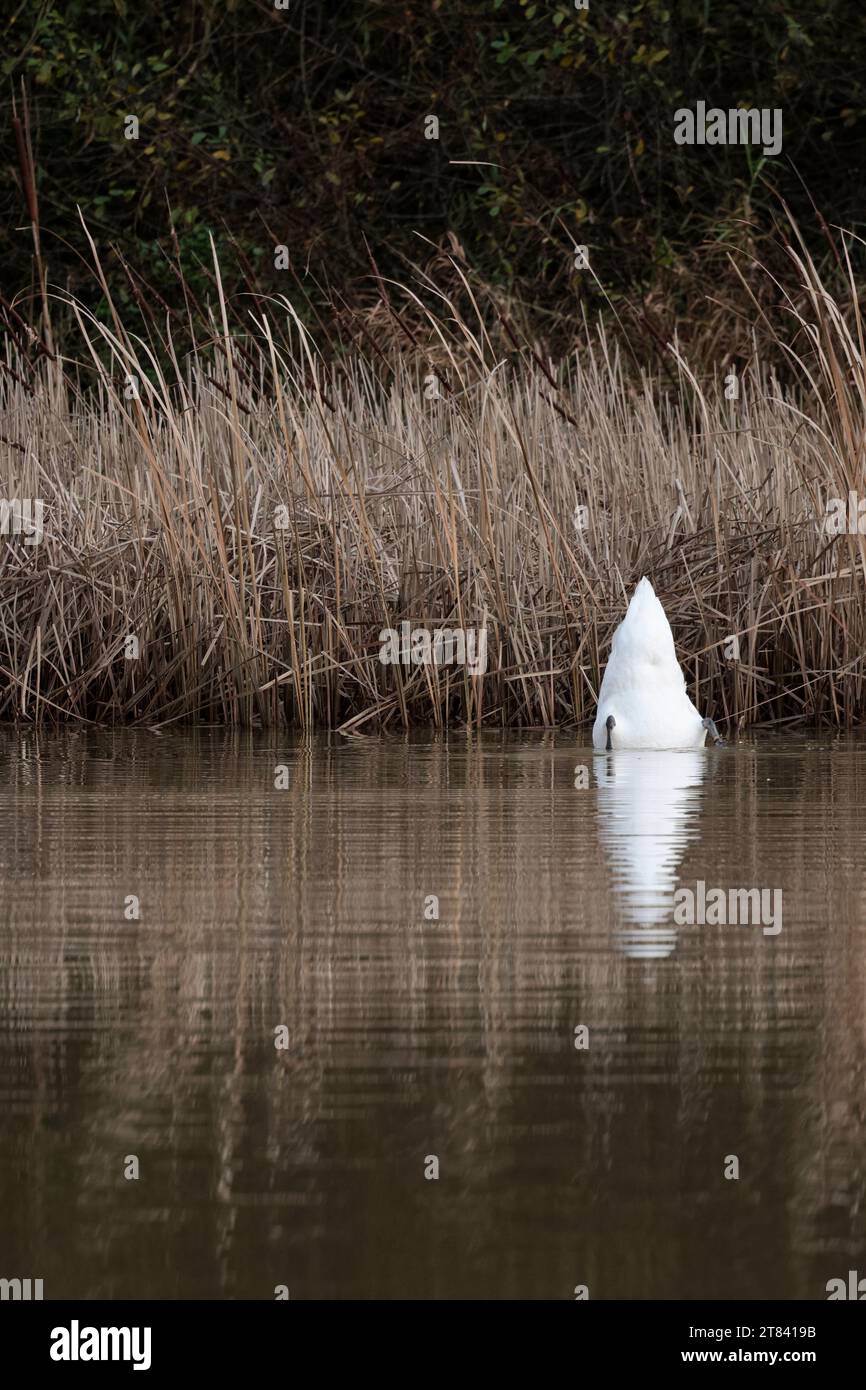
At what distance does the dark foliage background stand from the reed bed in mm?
7994

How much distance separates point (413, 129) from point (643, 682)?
11.3 m

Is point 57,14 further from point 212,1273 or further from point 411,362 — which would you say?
point 212,1273

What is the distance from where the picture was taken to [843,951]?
364 cm

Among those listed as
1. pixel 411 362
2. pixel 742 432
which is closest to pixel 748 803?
pixel 742 432

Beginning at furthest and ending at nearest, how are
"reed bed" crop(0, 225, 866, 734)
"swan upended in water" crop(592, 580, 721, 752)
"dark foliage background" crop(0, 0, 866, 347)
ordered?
1. "dark foliage background" crop(0, 0, 866, 347)
2. "reed bed" crop(0, 225, 866, 734)
3. "swan upended in water" crop(592, 580, 721, 752)

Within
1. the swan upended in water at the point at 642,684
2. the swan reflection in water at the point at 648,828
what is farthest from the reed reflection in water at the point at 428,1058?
the swan upended in water at the point at 642,684

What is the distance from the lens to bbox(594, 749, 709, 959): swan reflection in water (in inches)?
153

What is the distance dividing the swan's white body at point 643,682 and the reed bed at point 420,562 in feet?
3.72

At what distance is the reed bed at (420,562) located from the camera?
8062 mm

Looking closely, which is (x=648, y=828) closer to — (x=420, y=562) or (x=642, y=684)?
(x=642, y=684)

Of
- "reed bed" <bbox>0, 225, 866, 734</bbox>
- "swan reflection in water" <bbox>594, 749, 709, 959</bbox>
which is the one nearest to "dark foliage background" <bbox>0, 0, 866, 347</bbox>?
"reed bed" <bbox>0, 225, 866, 734</bbox>

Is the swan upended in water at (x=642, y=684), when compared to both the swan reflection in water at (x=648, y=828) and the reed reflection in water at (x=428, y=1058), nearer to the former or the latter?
the swan reflection in water at (x=648, y=828)

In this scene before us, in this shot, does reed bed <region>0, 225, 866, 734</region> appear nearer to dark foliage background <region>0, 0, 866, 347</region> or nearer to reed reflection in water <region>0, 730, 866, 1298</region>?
reed reflection in water <region>0, 730, 866, 1298</region>
